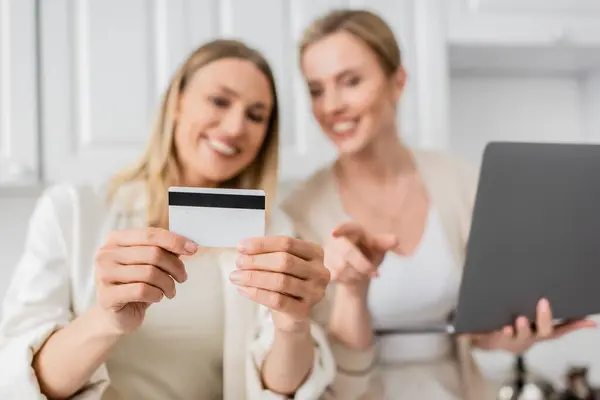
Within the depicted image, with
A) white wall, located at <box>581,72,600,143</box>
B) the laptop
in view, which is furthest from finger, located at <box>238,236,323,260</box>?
white wall, located at <box>581,72,600,143</box>

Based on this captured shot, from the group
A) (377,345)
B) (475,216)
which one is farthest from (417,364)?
(475,216)

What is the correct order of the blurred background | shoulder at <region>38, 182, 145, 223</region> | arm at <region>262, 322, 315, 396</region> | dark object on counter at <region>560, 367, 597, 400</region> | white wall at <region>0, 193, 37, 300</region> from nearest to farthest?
1. arm at <region>262, 322, 315, 396</region>
2. shoulder at <region>38, 182, 145, 223</region>
3. the blurred background
4. dark object on counter at <region>560, 367, 597, 400</region>
5. white wall at <region>0, 193, 37, 300</region>

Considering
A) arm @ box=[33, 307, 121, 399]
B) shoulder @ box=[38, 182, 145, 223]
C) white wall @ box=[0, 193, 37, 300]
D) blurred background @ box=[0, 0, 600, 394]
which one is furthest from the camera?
white wall @ box=[0, 193, 37, 300]

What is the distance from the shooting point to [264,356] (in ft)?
3.11

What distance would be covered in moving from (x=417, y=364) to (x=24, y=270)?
2.36ft

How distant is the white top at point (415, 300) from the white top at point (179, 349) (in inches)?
11.9

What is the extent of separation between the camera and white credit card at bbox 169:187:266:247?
0.65 meters

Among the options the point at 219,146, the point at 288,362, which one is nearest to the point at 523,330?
the point at 288,362

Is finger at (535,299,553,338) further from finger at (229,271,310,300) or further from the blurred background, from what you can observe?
finger at (229,271,310,300)

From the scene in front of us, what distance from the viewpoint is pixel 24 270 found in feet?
3.12

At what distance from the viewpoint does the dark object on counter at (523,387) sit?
1161 millimetres

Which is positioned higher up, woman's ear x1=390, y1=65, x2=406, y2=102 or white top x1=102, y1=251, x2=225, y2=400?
woman's ear x1=390, y1=65, x2=406, y2=102

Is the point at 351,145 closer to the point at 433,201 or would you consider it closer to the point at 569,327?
the point at 433,201

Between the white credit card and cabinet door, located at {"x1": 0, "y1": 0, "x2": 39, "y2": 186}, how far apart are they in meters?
0.58
